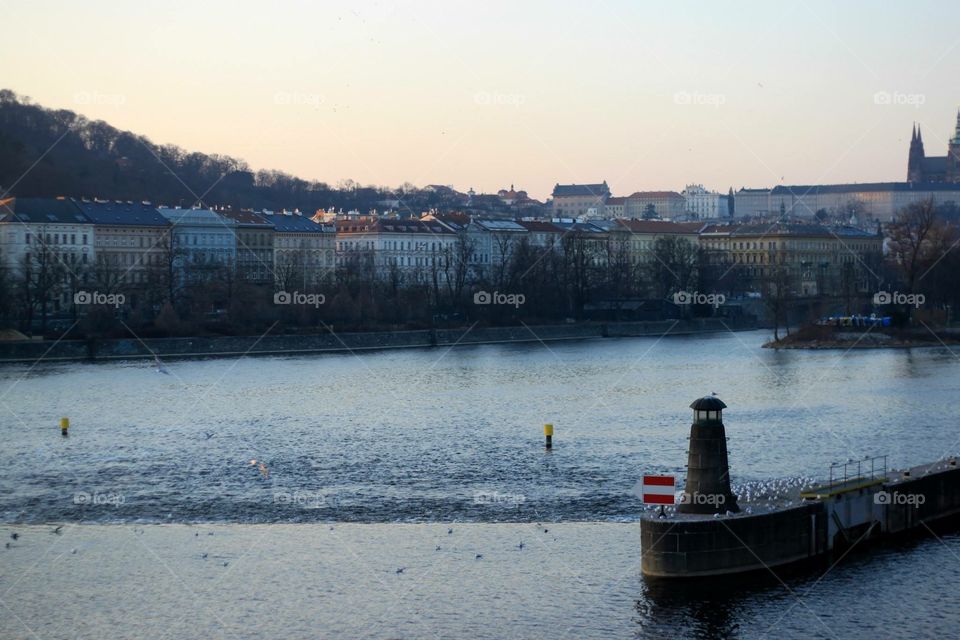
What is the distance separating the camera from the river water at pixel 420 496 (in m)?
17.9

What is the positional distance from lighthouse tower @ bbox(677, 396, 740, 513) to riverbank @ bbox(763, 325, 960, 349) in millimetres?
45634

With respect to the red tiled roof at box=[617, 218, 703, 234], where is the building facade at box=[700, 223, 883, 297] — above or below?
below

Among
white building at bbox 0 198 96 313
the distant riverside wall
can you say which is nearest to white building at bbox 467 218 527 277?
the distant riverside wall

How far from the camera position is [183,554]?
67.6ft

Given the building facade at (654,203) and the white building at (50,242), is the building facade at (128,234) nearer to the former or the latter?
the white building at (50,242)

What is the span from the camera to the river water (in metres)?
17.9

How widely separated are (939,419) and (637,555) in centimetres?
1674

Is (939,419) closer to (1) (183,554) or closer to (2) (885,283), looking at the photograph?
(1) (183,554)

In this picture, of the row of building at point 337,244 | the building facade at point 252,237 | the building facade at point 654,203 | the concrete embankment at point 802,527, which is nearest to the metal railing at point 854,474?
the concrete embankment at point 802,527

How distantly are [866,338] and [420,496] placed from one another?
4433 cm

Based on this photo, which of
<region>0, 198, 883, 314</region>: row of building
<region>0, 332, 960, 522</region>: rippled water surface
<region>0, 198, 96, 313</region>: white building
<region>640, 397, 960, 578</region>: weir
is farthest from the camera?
<region>0, 198, 883, 314</region>: row of building

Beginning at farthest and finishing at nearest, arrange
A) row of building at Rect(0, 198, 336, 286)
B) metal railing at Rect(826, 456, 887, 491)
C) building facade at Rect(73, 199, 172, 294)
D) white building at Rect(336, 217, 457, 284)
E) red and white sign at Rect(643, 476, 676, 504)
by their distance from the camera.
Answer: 1. white building at Rect(336, 217, 457, 284)
2. building facade at Rect(73, 199, 172, 294)
3. row of building at Rect(0, 198, 336, 286)
4. metal railing at Rect(826, 456, 887, 491)
5. red and white sign at Rect(643, 476, 676, 504)

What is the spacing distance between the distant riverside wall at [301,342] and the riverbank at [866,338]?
36.1ft

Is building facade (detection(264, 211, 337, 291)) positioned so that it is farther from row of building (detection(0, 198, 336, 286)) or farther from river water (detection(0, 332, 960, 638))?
river water (detection(0, 332, 960, 638))
